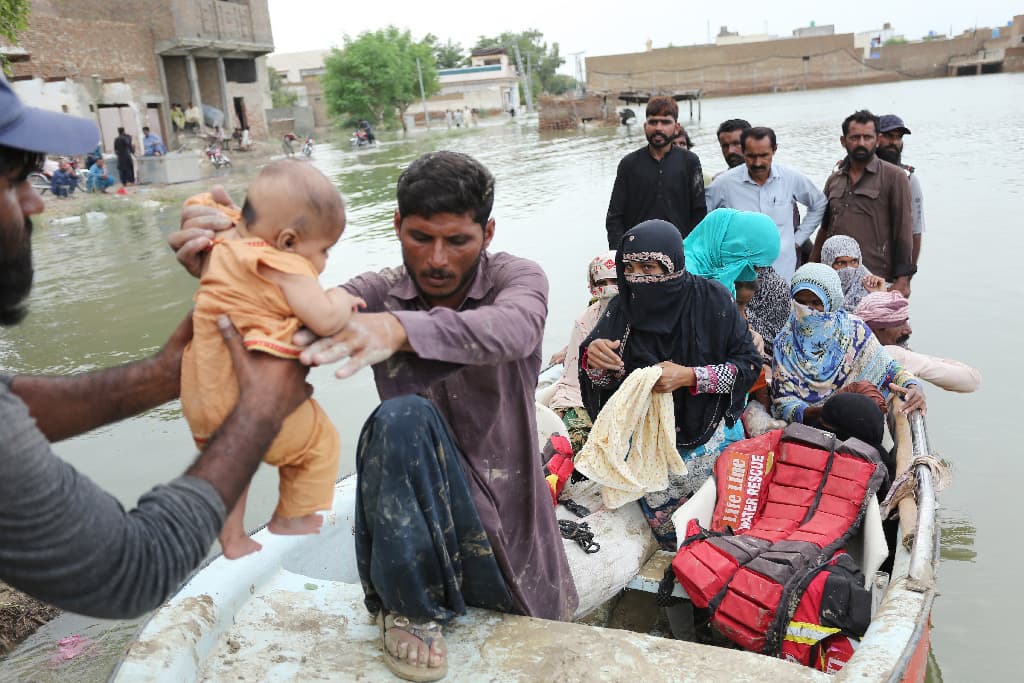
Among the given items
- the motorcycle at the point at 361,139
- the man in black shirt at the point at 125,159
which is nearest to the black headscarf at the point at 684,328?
the man in black shirt at the point at 125,159

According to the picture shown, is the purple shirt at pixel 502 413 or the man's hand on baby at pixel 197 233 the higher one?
the man's hand on baby at pixel 197 233

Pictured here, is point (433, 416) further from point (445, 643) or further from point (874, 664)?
point (874, 664)

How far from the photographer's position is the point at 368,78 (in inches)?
2068

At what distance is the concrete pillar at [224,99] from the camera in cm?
3362

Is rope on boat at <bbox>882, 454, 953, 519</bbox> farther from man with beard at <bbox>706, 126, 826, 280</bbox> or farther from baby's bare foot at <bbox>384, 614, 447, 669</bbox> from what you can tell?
man with beard at <bbox>706, 126, 826, 280</bbox>

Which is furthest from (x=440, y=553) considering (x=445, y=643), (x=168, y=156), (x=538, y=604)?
(x=168, y=156)

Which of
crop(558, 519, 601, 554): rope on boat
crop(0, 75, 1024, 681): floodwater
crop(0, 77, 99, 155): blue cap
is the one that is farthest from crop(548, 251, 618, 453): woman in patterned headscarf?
crop(0, 77, 99, 155): blue cap

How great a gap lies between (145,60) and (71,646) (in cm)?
3039

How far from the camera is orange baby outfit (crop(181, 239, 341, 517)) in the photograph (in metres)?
1.55

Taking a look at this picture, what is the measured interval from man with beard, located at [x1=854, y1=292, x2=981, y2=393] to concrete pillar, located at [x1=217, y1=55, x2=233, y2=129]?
3288cm

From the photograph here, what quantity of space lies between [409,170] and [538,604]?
130 cm

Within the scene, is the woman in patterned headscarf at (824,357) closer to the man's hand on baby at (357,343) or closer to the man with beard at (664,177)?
the man with beard at (664,177)

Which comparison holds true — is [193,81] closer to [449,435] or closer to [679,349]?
[679,349]

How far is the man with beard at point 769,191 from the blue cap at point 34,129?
4.82m
